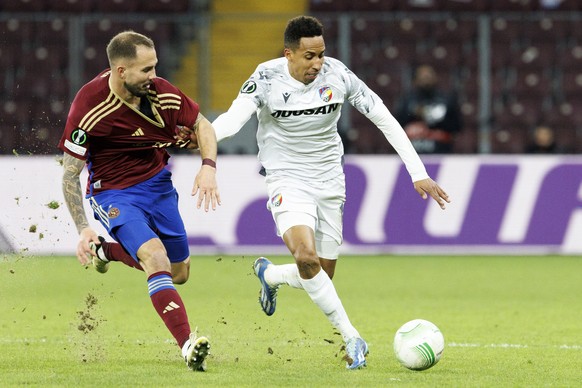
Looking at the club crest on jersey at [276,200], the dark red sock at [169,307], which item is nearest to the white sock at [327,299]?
the club crest on jersey at [276,200]

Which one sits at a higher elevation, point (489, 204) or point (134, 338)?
point (134, 338)

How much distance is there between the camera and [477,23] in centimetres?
1748

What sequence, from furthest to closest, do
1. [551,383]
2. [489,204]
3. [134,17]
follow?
1. [134,17]
2. [489,204]
3. [551,383]

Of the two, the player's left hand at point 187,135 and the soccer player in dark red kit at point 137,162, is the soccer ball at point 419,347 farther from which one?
the player's left hand at point 187,135

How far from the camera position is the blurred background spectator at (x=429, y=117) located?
16.1 metres

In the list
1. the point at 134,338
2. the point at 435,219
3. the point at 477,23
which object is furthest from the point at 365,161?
the point at 134,338

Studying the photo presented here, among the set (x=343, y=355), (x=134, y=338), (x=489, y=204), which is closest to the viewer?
(x=343, y=355)

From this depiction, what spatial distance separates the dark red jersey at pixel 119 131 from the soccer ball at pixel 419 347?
184 centimetres

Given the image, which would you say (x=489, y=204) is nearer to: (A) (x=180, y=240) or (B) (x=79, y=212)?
(A) (x=180, y=240)

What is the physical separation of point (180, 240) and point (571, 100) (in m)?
11.5

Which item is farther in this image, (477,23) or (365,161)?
(477,23)

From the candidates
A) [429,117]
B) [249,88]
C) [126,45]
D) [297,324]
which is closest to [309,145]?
[249,88]

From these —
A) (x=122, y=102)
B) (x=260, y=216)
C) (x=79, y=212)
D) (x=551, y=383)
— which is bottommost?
(x=260, y=216)

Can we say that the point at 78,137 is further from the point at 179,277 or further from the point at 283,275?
the point at 283,275
